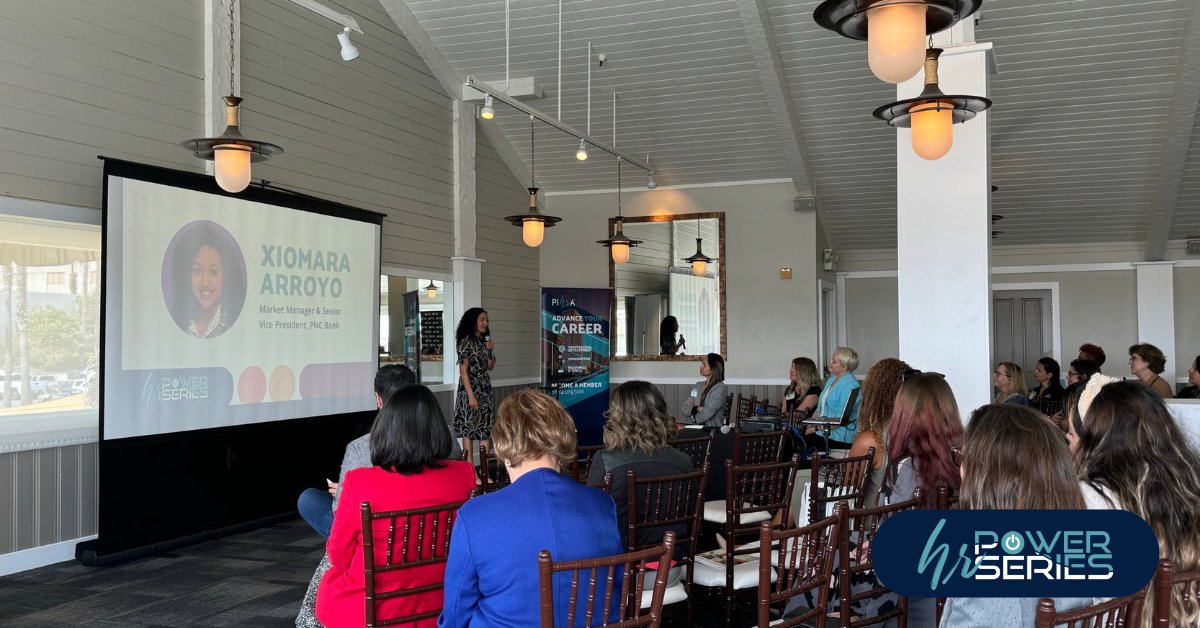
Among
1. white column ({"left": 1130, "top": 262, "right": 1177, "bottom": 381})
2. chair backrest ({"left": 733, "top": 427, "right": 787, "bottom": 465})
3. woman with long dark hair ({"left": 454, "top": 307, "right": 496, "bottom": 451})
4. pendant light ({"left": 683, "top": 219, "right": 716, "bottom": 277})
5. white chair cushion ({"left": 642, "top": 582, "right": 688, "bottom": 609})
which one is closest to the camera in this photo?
white chair cushion ({"left": 642, "top": 582, "right": 688, "bottom": 609})

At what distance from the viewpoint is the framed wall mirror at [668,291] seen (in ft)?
35.8

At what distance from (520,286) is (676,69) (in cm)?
330

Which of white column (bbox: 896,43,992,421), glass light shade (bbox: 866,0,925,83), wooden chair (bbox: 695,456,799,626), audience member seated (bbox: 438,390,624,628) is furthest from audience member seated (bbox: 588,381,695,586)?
white column (bbox: 896,43,992,421)

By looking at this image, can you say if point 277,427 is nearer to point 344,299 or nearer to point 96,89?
point 344,299

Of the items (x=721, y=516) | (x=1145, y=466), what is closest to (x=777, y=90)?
(x=721, y=516)

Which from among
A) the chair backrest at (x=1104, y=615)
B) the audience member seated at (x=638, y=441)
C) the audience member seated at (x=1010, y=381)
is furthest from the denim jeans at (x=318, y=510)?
the audience member seated at (x=1010, y=381)

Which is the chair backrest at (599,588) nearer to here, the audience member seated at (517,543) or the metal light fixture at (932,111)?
the audience member seated at (517,543)

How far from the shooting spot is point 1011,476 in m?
1.92

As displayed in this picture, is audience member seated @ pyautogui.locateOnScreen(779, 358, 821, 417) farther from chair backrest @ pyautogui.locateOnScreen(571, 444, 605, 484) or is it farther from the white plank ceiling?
the white plank ceiling

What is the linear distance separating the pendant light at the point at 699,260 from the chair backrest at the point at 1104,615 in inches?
344

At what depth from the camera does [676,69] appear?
349 inches

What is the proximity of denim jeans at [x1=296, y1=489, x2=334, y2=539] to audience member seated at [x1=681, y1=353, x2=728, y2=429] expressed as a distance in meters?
3.63
